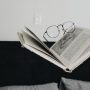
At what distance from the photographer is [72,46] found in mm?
1168

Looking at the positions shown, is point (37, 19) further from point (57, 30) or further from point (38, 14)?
point (57, 30)

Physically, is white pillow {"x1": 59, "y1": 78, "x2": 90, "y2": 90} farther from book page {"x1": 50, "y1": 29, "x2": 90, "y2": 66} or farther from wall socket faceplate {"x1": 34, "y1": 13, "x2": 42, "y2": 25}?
wall socket faceplate {"x1": 34, "y1": 13, "x2": 42, "y2": 25}

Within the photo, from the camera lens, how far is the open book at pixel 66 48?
995mm

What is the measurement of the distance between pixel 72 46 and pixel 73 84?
35cm

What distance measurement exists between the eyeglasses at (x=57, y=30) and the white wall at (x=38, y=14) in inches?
1.0

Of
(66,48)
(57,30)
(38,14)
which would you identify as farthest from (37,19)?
(66,48)

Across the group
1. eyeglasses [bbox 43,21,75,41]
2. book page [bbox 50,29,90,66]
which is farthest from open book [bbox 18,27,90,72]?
eyeglasses [bbox 43,21,75,41]

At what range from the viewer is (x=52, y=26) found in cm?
155

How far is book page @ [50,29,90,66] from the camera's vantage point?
3.47ft

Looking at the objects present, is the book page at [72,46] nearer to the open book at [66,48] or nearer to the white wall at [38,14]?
the open book at [66,48]

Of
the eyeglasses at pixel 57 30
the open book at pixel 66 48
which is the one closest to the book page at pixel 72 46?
the open book at pixel 66 48

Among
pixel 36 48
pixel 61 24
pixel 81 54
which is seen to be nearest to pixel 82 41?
pixel 81 54

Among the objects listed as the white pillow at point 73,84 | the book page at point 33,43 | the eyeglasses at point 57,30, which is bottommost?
the white pillow at point 73,84

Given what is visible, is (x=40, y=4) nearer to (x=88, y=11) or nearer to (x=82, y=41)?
(x=88, y=11)
